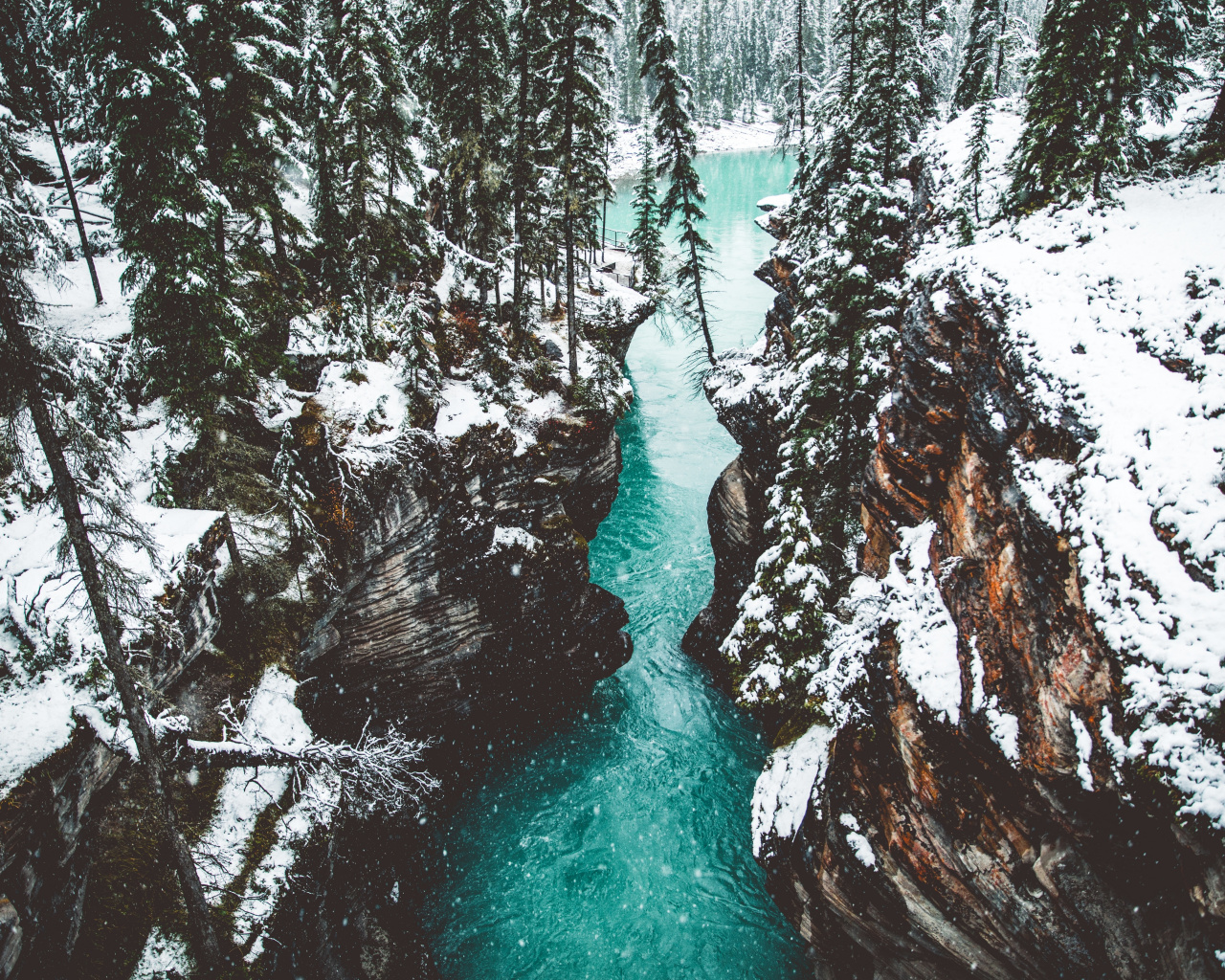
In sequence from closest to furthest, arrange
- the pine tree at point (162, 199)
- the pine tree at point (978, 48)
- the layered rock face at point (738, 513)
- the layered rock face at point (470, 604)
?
the pine tree at point (162, 199), the layered rock face at point (470, 604), the layered rock face at point (738, 513), the pine tree at point (978, 48)

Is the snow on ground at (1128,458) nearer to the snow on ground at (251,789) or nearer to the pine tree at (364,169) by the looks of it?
the snow on ground at (251,789)

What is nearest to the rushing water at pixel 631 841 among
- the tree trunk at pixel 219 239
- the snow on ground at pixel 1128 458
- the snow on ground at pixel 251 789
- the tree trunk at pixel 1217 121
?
the snow on ground at pixel 1128 458

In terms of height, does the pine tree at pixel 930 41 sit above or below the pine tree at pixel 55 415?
above

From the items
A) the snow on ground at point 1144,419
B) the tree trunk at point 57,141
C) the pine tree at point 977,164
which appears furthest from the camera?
the tree trunk at point 57,141

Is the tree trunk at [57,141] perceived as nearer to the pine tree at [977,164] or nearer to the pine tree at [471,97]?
the pine tree at [471,97]

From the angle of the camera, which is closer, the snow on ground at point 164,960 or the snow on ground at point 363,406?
the snow on ground at point 164,960

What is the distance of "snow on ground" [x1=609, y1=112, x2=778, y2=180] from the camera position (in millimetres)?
97500

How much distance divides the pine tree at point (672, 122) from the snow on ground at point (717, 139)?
77.1 m

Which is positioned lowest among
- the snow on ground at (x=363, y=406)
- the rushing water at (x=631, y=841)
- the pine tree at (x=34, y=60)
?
the rushing water at (x=631, y=841)

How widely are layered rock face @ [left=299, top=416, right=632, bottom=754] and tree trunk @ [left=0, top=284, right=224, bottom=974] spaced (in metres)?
5.66

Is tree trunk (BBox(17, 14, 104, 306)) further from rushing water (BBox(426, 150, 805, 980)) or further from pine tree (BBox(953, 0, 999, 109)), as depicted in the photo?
pine tree (BBox(953, 0, 999, 109))

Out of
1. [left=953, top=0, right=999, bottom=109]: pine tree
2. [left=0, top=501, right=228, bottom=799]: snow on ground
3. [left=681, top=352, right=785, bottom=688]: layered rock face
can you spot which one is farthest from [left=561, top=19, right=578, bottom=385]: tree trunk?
[left=953, top=0, right=999, bottom=109]: pine tree

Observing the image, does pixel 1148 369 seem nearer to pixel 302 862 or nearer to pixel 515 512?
pixel 515 512

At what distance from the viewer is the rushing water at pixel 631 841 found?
46.8 ft
